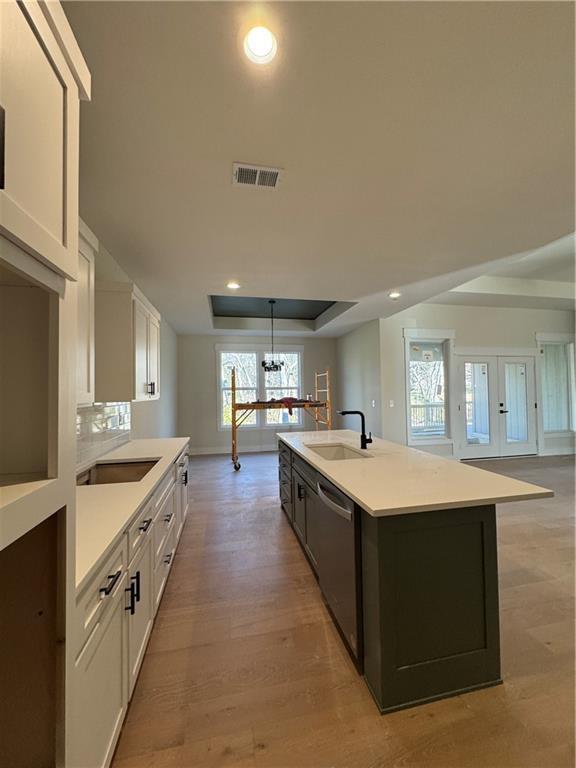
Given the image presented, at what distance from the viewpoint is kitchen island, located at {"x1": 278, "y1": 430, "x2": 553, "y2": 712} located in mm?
1365

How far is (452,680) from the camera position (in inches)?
56.6

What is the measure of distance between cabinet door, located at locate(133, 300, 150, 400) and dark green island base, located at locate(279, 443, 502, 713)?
1.88 meters

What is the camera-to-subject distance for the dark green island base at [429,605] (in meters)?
1.37

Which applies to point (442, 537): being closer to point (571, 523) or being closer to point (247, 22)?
point (247, 22)

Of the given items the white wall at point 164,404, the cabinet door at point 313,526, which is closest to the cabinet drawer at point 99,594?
the cabinet door at point 313,526

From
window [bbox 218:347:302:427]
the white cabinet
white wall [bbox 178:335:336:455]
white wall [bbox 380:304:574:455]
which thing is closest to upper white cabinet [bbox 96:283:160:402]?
the white cabinet

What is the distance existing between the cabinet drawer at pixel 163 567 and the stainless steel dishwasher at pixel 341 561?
103cm

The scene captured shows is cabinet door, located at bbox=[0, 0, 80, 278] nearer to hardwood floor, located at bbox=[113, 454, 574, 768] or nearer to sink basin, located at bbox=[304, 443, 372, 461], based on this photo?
hardwood floor, located at bbox=[113, 454, 574, 768]

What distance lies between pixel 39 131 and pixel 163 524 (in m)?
2.08

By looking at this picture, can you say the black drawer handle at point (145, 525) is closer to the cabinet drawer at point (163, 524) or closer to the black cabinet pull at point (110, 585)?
the cabinet drawer at point (163, 524)

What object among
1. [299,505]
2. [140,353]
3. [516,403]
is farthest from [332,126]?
[516,403]

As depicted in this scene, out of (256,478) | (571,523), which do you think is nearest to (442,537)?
(571,523)

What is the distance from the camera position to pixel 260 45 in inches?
44.6

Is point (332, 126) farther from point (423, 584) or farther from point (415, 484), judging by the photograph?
point (423, 584)
